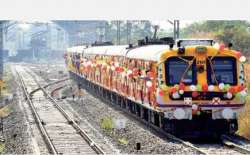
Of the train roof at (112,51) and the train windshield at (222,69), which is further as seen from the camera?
the train roof at (112,51)

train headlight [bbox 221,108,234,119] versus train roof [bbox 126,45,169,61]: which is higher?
train roof [bbox 126,45,169,61]

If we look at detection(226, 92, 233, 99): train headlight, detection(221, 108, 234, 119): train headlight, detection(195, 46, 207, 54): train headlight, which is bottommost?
detection(221, 108, 234, 119): train headlight

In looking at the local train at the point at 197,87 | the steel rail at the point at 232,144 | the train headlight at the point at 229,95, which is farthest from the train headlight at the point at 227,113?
the steel rail at the point at 232,144

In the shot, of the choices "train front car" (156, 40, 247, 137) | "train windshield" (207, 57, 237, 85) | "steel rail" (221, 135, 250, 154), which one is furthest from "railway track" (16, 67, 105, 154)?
"train windshield" (207, 57, 237, 85)

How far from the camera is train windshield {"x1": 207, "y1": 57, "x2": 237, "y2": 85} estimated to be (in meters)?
19.6

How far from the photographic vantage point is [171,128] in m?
20.2

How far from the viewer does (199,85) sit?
19375 millimetres

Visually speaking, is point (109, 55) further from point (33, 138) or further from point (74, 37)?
point (74, 37)

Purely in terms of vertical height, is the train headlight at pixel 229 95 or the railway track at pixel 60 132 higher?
the train headlight at pixel 229 95

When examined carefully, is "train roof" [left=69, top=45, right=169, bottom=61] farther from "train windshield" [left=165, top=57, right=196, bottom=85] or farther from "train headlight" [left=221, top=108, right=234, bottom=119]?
"train headlight" [left=221, top=108, right=234, bottom=119]

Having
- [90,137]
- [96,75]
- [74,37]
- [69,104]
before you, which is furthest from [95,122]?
[74,37]

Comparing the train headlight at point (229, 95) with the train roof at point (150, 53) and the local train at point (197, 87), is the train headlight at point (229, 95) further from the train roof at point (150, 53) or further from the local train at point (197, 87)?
the train roof at point (150, 53)

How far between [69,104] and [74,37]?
7160 cm

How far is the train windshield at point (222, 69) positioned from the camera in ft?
64.3
